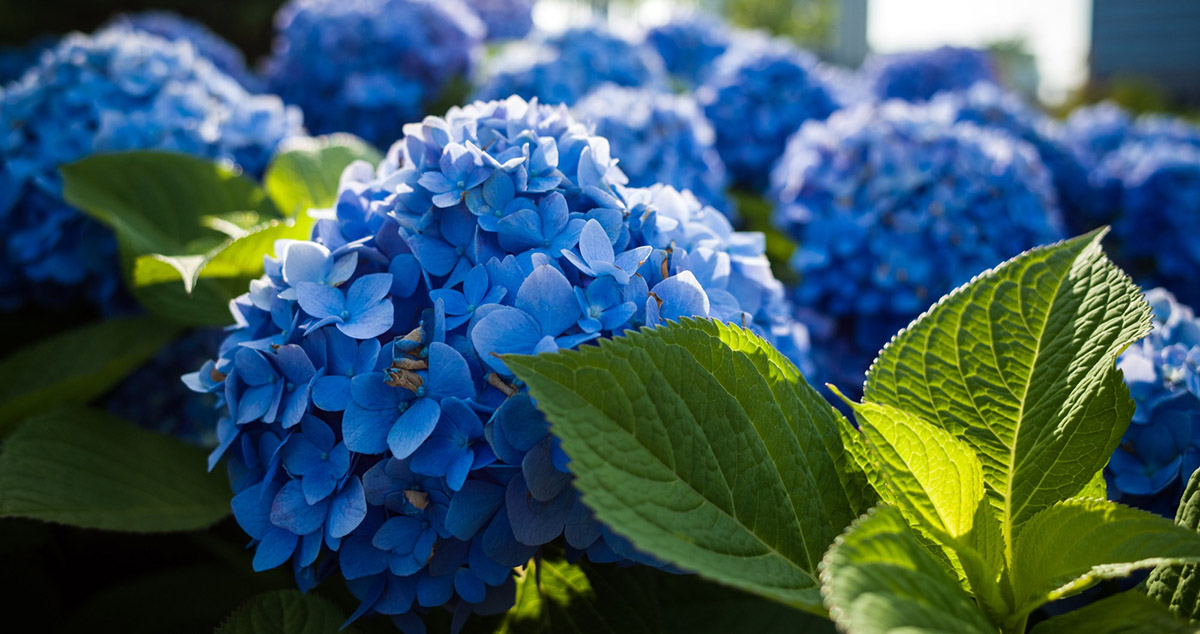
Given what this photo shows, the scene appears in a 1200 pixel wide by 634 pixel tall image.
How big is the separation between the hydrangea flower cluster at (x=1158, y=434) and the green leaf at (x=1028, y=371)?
228 mm

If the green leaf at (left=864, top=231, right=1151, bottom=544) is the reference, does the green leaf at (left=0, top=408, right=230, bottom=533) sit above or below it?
below

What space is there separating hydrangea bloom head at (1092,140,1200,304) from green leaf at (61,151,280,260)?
2.22 metres

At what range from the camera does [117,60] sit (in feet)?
5.63

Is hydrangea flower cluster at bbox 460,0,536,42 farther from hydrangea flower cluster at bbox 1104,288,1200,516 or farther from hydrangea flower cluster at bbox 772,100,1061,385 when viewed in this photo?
hydrangea flower cluster at bbox 1104,288,1200,516

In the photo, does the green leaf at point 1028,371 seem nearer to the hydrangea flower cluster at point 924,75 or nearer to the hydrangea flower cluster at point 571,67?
the hydrangea flower cluster at point 571,67

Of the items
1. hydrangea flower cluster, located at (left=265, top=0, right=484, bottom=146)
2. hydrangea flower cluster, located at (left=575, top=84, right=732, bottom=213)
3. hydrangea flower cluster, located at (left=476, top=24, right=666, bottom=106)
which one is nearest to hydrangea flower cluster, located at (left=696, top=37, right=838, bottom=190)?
hydrangea flower cluster, located at (left=476, top=24, right=666, bottom=106)

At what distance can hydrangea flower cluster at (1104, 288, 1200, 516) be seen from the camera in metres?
0.95

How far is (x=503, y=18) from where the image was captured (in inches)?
142

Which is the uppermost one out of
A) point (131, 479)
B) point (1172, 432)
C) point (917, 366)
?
point (917, 366)

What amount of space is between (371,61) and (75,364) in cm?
143

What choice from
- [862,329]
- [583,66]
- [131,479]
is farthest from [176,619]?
[583,66]

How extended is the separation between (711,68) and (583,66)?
0.76 m

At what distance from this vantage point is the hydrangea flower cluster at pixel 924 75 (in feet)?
11.1

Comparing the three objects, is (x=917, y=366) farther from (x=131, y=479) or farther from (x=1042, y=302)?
(x=131, y=479)
